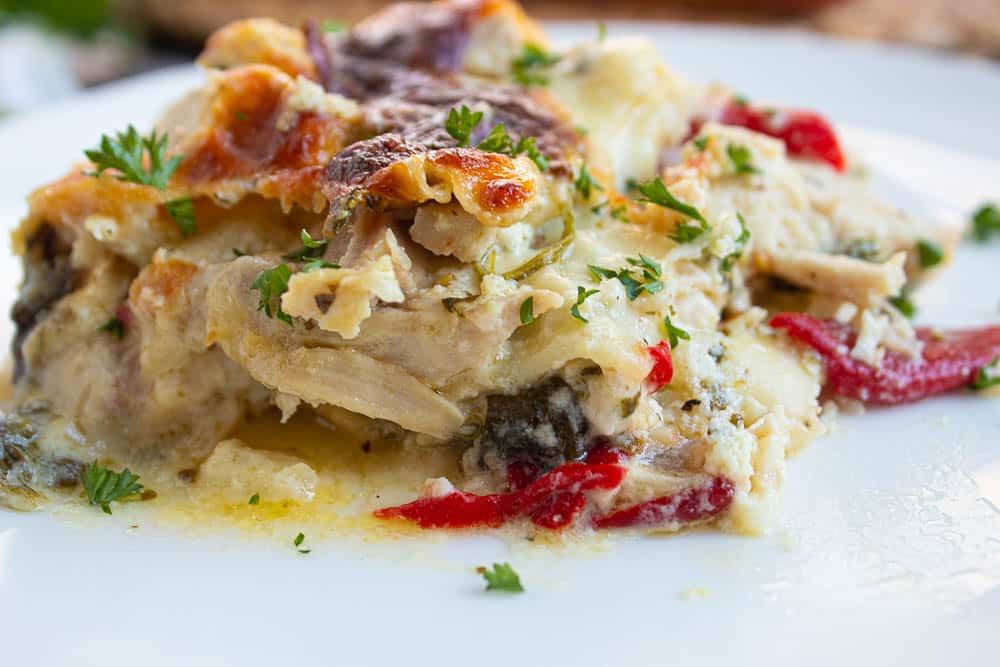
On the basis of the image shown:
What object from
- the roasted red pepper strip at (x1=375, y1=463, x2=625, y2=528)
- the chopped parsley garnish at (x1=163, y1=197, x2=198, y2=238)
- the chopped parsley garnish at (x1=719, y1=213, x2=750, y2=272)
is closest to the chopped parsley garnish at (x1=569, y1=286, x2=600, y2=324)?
the roasted red pepper strip at (x1=375, y1=463, x2=625, y2=528)

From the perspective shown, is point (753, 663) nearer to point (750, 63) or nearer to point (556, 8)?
point (750, 63)

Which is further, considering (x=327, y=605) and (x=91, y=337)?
(x=91, y=337)

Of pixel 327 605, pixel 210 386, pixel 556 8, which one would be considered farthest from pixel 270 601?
pixel 556 8

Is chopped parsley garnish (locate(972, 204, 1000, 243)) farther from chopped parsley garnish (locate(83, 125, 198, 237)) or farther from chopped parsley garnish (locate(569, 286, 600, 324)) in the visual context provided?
chopped parsley garnish (locate(83, 125, 198, 237))

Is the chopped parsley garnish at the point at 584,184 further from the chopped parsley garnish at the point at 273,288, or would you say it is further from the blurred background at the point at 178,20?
the blurred background at the point at 178,20

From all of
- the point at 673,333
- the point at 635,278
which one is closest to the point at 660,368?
the point at 673,333

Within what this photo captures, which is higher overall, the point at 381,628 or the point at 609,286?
the point at 609,286

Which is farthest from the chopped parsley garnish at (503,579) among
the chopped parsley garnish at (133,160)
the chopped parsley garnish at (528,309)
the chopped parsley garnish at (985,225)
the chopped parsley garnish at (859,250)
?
the chopped parsley garnish at (985,225)
